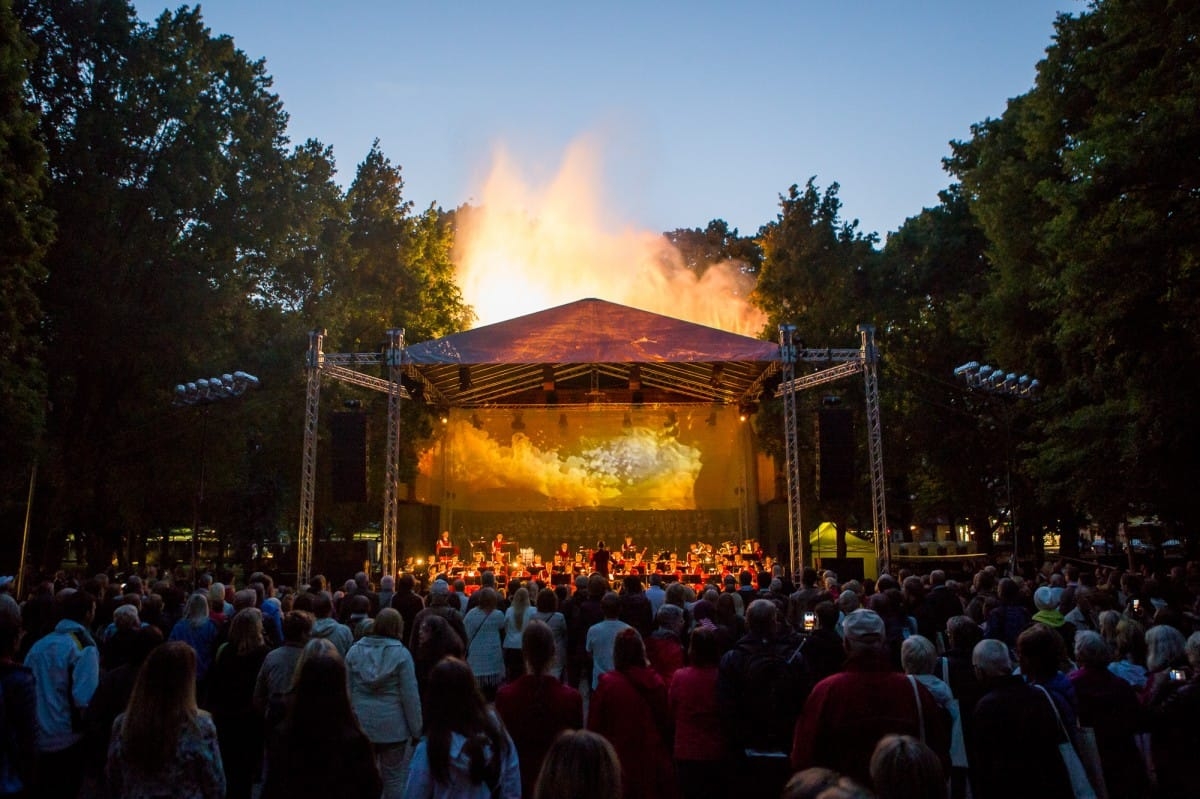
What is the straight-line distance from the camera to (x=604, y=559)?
68.9 feet

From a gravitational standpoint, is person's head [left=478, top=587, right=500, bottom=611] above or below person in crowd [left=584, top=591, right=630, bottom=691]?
above

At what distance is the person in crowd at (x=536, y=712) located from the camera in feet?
13.5

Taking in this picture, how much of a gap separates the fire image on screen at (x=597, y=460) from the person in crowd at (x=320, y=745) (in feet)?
75.6

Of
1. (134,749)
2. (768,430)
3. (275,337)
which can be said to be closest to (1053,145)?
(768,430)

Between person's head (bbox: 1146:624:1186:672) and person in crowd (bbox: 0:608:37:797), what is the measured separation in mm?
5993

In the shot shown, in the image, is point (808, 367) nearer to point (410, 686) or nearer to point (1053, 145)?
point (1053, 145)

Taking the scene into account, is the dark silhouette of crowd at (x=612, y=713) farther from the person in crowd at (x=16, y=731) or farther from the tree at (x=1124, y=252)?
the tree at (x=1124, y=252)

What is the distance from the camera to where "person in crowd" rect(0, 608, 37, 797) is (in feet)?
14.9

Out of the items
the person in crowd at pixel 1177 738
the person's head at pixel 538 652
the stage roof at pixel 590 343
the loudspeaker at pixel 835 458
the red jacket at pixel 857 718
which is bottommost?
the person in crowd at pixel 1177 738

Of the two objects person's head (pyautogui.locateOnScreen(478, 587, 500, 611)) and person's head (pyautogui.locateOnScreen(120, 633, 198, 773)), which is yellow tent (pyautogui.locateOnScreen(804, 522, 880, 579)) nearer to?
person's head (pyautogui.locateOnScreen(478, 587, 500, 611))

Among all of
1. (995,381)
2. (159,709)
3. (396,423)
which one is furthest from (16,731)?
(995,381)

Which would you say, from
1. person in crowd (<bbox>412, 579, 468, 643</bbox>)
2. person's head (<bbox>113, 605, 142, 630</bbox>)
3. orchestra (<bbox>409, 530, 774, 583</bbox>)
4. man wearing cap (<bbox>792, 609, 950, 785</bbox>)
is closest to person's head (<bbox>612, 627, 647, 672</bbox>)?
man wearing cap (<bbox>792, 609, 950, 785</bbox>)

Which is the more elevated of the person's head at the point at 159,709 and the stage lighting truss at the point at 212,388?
the stage lighting truss at the point at 212,388

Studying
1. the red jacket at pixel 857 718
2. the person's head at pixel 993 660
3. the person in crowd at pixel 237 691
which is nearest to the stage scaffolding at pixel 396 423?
the person in crowd at pixel 237 691
